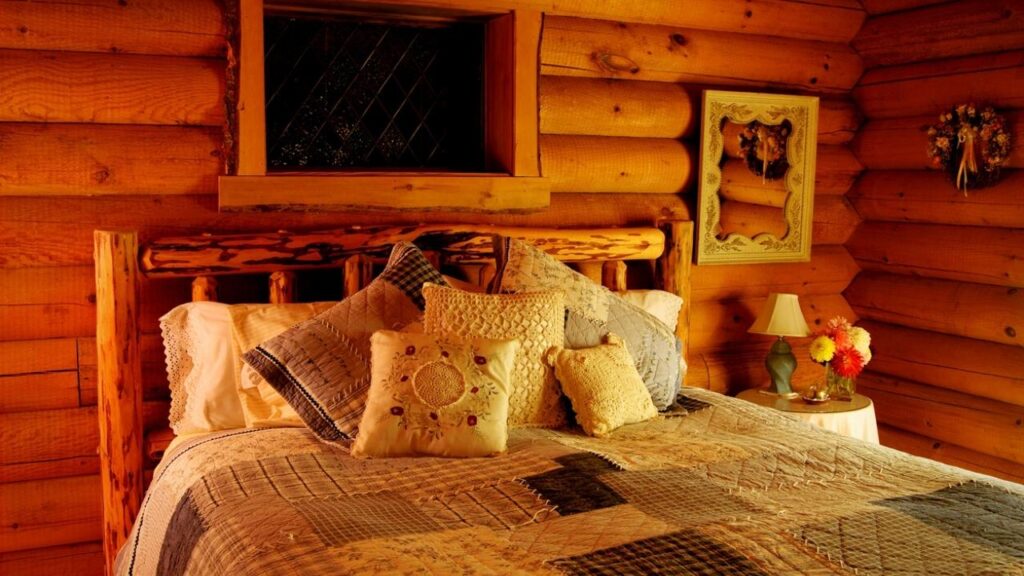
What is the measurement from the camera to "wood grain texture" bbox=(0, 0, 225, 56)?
116 inches

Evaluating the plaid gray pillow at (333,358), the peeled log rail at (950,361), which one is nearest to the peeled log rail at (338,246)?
the plaid gray pillow at (333,358)

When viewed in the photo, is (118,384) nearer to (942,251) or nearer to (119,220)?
(119,220)

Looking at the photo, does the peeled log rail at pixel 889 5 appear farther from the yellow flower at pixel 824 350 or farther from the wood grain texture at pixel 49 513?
the wood grain texture at pixel 49 513

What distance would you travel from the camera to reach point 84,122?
3061 millimetres

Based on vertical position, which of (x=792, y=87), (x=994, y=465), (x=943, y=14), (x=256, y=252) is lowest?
(x=994, y=465)

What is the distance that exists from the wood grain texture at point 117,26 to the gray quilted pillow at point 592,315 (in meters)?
1.15

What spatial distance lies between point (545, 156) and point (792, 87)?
1.26 m

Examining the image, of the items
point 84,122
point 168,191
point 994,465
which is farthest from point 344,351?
point 994,465

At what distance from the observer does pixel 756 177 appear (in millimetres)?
4207

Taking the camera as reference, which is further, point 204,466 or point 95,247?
point 95,247

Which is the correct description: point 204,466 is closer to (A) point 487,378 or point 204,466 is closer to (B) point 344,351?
(B) point 344,351

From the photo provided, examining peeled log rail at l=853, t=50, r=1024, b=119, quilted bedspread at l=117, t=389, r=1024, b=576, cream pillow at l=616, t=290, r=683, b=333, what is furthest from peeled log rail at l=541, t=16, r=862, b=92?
quilted bedspread at l=117, t=389, r=1024, b=576

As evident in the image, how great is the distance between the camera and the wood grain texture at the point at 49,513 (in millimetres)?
3104

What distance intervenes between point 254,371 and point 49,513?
880 mm
